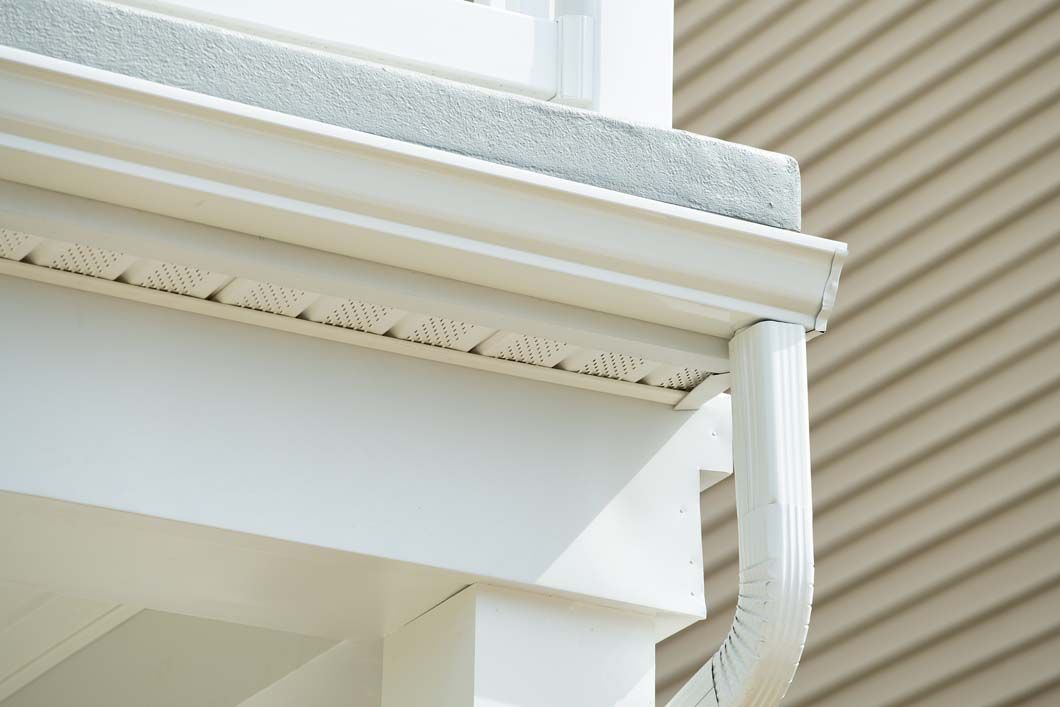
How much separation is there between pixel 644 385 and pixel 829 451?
6.89ft

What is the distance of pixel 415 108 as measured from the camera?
1.89 m

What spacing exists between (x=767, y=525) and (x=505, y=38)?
764mm

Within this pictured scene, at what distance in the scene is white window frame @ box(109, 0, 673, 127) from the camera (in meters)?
1.99

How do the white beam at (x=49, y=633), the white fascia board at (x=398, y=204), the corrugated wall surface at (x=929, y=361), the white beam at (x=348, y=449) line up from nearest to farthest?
the white fascia board at (x=398, y=204), the white beam at (x=348, y=449), the white beam at (x=49, y=633), the corrugated wall surface at (x=929, y=361)

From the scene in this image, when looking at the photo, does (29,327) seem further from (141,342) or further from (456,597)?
(456,597)

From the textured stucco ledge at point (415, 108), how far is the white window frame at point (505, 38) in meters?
0.11

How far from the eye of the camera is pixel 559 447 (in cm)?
209

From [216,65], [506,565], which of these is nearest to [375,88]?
[216,65]

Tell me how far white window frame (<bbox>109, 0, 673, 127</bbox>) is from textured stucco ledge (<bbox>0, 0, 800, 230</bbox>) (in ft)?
0.35

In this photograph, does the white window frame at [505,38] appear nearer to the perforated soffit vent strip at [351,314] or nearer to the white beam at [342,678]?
the perforated soffit vent strip at [351,314]

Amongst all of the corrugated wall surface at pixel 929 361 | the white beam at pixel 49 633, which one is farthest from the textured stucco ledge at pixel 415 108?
the corrugated wall surface at pixel 929 361

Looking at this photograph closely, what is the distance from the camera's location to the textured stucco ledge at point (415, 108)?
1.77m

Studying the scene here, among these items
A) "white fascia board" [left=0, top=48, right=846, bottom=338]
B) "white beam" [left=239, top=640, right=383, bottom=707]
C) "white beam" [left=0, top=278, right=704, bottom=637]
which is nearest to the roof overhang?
"white fascia board" [left=0, top=48, right=846, bottom=338]

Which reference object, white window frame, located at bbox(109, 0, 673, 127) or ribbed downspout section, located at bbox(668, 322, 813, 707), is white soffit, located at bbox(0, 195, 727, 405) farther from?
white window frame, located at bbox(109, 0, 673, 127)
